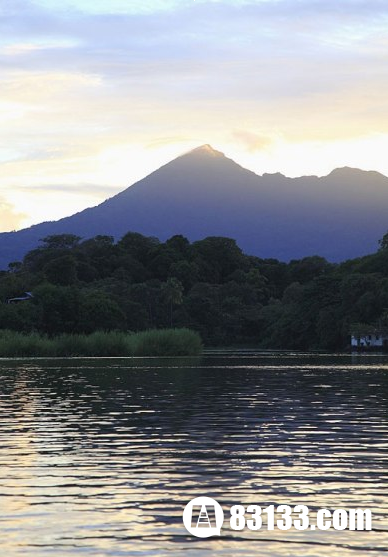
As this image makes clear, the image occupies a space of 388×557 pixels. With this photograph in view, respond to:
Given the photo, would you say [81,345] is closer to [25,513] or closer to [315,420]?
[315,420]

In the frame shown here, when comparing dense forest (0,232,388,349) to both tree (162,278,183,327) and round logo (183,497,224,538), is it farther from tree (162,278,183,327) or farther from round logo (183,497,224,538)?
round logo (183,497,224,538)

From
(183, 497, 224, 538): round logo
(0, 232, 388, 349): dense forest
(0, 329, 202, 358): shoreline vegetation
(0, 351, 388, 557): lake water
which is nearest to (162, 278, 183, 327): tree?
(0, 232, 388, 349): dense forest

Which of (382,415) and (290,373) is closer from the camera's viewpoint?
(382,415)

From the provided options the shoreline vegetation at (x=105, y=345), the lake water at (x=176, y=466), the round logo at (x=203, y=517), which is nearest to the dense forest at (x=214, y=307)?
the shoreline vegetation at (x=105, y=345)

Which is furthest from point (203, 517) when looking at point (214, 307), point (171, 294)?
point (214, 307)

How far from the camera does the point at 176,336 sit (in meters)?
98.7

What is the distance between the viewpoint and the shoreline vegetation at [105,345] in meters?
94.4

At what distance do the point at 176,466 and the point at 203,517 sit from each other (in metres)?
5.70

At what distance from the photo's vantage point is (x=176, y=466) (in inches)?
859

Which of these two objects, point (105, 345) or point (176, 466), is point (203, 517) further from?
point (105, 345)

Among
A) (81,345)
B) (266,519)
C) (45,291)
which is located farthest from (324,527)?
(45,291)

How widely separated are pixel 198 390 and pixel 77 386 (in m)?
6.36

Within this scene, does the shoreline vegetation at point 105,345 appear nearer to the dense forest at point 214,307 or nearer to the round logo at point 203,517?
the dense forest at point 214,307

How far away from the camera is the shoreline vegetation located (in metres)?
94.4
